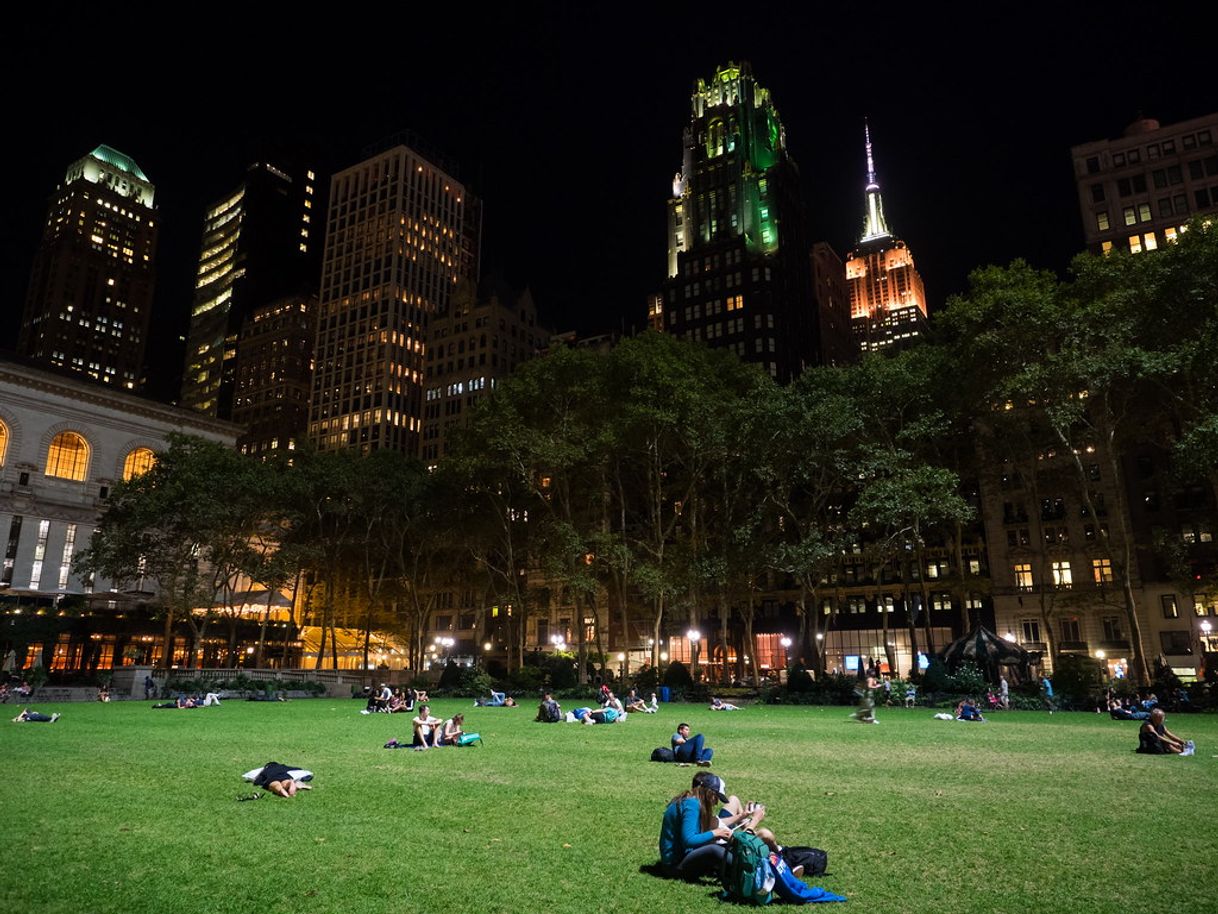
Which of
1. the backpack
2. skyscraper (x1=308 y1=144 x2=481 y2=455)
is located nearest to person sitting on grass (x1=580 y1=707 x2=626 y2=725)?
the backpack

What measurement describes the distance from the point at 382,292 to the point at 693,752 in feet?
442

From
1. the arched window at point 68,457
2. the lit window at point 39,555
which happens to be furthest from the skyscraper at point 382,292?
the lit window at point 39,555

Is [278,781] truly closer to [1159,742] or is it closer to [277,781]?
[277,781]

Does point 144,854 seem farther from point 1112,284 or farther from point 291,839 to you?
point 1112,284

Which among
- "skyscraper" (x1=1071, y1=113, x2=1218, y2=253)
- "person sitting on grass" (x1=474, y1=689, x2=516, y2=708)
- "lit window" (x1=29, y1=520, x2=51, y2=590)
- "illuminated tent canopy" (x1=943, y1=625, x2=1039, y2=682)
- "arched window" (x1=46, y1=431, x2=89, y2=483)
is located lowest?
"person sitting on grass" (x1=474, y1=689, x2=516, y2=708)

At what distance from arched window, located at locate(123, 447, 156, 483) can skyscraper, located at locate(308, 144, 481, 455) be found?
48.8 metres

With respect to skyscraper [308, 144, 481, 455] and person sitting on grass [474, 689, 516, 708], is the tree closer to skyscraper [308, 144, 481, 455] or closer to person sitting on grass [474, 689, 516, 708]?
person sitting on grass [474, 689, 516, 708]

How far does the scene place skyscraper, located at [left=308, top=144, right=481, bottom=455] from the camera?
5251 inches

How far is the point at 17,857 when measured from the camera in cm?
793

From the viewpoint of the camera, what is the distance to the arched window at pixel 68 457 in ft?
240

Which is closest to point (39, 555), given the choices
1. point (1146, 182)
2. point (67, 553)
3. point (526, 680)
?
point (67, 553)

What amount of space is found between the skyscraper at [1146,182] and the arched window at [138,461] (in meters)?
95.1

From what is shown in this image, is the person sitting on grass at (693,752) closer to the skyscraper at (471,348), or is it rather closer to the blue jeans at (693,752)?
the blue jeans at (693,752)

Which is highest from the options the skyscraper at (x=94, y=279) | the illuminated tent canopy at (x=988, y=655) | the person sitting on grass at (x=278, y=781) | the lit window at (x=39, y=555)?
the skyscraper at (x=94, y=279)
